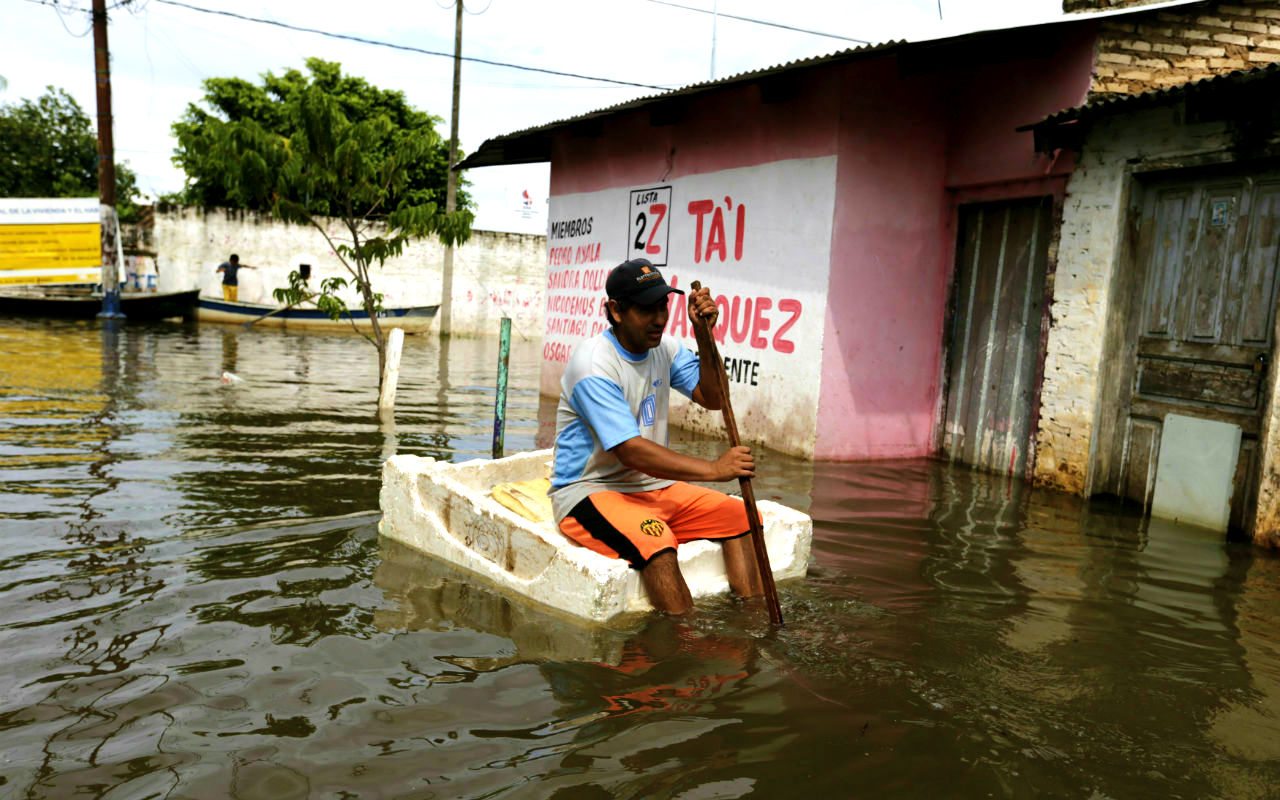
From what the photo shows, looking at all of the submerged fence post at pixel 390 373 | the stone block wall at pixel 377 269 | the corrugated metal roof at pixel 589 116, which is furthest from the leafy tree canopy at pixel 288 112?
the submerged fence post at pixel 390 373

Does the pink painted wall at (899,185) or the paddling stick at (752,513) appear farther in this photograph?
the pink painted wall at (899,185)

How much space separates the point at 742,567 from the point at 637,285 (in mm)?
1382

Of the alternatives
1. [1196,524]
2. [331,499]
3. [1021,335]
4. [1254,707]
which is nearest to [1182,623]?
[1254,707]

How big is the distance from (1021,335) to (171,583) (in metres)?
6.78

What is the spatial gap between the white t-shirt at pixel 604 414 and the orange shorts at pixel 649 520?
0.06 m

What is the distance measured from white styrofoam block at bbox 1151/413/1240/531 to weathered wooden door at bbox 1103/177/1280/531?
63 mm

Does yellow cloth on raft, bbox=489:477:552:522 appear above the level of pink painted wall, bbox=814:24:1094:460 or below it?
below

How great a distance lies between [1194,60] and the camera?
7.73 meters

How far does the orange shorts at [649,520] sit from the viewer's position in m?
4.04

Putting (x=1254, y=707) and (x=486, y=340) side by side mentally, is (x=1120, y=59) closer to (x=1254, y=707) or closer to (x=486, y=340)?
(x=1254, y=707)

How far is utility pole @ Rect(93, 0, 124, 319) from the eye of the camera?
20953 mm

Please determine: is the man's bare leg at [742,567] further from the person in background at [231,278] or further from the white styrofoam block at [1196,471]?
the person in background at [231,278]

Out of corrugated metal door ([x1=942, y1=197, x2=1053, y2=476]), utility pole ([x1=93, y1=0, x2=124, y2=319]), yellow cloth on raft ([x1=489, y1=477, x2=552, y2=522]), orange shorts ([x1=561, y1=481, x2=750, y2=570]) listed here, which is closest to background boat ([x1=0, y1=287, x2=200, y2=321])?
utility pole ([x1=93, y1=0, x2=124, y2=319])

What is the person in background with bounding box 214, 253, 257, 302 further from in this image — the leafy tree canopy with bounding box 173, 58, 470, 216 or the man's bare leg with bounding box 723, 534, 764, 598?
the man's bare leg with bounding box 723, 534, 764, 598
